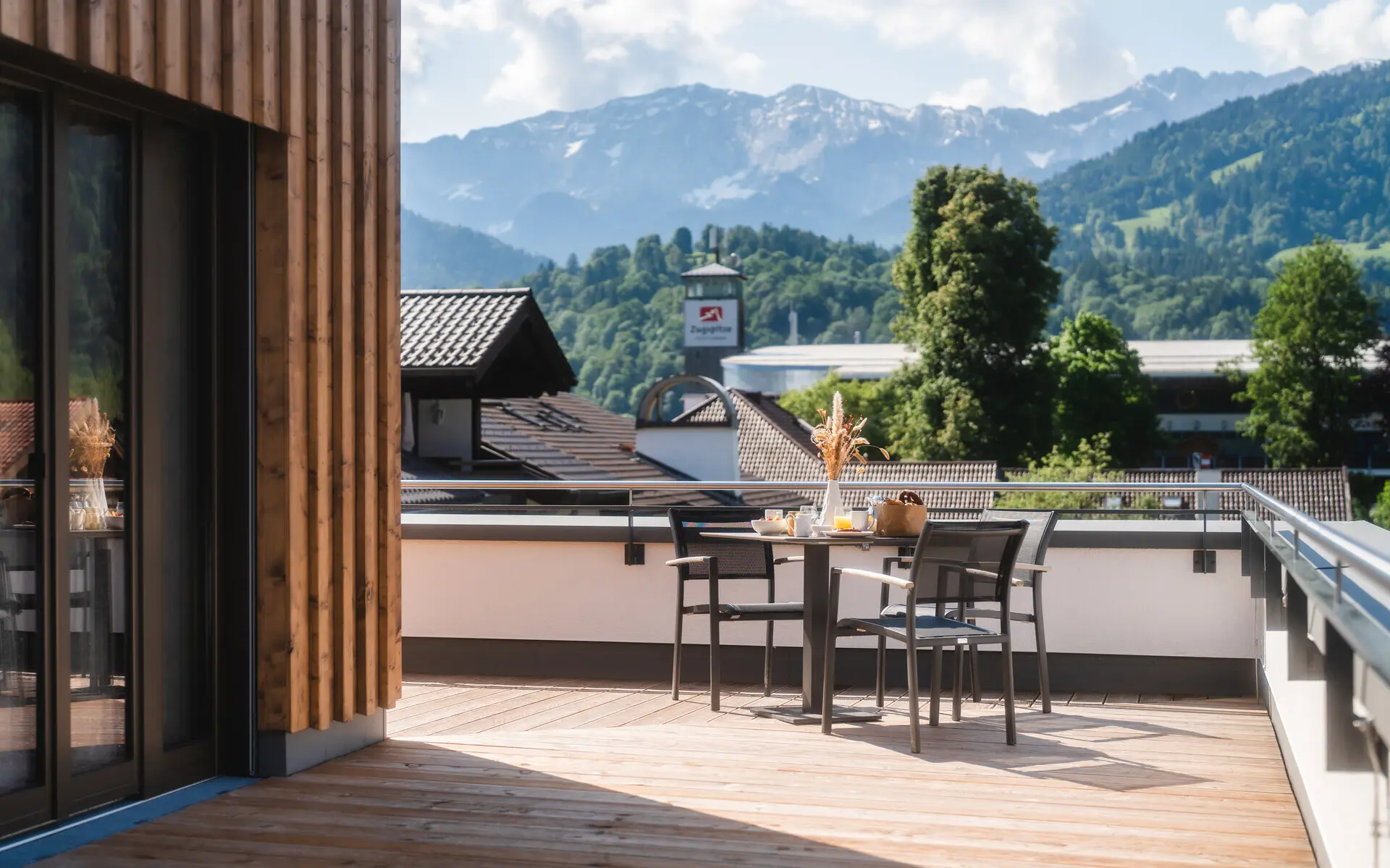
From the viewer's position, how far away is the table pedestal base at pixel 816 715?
561cm

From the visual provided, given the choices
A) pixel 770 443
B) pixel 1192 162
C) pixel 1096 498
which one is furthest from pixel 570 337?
pixel 1192 162

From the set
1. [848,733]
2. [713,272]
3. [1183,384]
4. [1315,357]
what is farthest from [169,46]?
[1183,384]

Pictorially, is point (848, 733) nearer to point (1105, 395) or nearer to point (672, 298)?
point (1105, 395)

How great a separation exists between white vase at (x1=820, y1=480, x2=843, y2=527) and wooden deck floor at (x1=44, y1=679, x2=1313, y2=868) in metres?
0.81

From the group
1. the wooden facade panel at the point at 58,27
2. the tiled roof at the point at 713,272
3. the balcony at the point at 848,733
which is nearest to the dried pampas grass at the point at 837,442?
the balcony at the point at 848,733

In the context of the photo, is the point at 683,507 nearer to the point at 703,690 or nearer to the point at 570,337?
the point at 703,690

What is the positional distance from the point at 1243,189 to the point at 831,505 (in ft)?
524

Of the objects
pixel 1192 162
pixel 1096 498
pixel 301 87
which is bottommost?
pixel 1096 498

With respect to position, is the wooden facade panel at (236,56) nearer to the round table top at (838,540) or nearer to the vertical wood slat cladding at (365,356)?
the vertical wood slat cladding at (365,356)

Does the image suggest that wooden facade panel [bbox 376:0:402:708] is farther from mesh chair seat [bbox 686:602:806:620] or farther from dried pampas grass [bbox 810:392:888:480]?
dried pampas grass [bbox 810:392:888:480]

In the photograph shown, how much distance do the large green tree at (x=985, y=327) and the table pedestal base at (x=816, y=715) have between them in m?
31.5

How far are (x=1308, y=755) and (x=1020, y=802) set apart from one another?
84 cm

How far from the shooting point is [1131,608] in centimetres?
636

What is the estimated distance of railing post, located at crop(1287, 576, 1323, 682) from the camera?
3.53m
